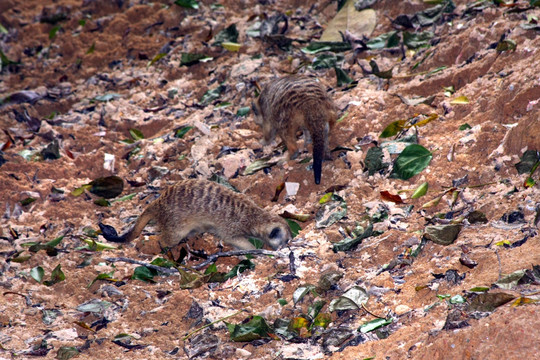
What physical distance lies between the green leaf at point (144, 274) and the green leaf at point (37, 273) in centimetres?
63

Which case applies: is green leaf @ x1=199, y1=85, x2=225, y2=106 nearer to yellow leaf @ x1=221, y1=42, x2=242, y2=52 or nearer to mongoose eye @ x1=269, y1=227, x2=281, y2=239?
yellow leaf @ x1=221, y1=42, x2=242, y2=52

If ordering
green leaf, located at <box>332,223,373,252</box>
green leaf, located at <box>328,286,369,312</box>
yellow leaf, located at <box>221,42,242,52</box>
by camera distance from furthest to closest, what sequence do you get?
yellow leaf, located at <box>221,42,242,52</box>
green leaf, located at <box>332,223,373,252</box>
green leaf, located at <box>328,286,369,312</box>

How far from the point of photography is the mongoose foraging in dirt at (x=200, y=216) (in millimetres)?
3816

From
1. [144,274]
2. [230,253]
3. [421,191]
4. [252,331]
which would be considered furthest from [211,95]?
[252,331]

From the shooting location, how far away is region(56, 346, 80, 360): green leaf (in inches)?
112

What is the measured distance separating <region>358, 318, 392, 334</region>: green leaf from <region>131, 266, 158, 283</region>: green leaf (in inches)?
58.1

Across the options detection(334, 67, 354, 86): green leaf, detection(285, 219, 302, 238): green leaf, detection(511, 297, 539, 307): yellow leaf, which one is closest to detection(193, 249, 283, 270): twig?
detection(285, 219, 302, 238): green leaf

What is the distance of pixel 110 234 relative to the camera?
12.6 ft

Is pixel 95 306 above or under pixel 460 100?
under

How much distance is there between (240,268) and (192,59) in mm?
3132

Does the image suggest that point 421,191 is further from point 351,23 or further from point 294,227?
point 351,23

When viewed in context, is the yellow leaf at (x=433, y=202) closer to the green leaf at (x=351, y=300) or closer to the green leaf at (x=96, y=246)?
the green leaf at (x=351, y=300)

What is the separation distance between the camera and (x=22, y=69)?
671cm

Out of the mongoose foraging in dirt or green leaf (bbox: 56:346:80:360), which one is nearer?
green leaf (bbox: 56:346:80:360)
